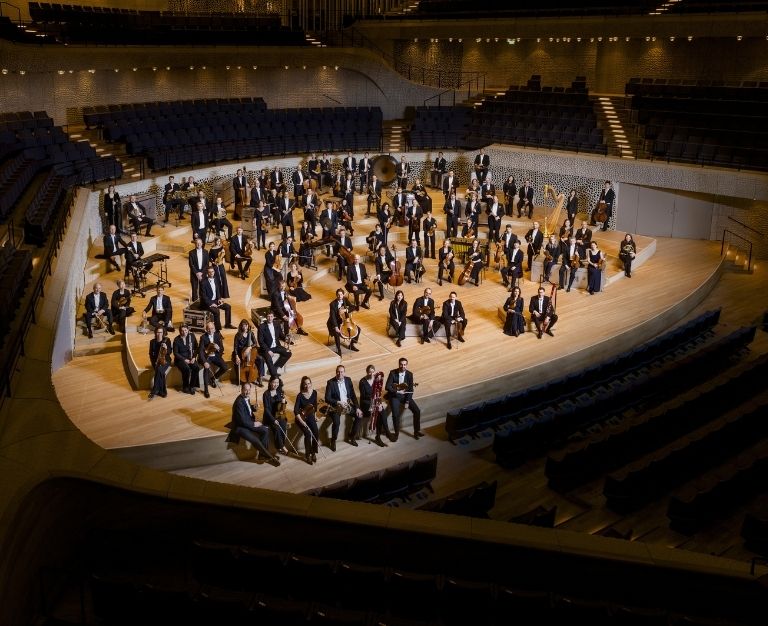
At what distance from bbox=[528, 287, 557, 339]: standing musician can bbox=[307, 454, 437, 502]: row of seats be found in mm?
4644

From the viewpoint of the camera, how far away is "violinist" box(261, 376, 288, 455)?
971cm

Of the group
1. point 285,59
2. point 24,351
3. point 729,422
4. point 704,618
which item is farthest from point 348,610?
point 285,59

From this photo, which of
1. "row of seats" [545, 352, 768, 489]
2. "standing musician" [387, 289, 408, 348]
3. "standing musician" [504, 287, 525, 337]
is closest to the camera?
"row of seats" [545, 352, 768, 489]

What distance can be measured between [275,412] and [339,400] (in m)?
0.82

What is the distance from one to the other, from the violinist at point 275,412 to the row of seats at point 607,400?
2.55 m

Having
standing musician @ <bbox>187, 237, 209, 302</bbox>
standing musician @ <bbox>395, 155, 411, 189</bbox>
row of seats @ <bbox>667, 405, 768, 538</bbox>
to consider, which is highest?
standing musician @ <bbox>395, 155, 411, 189</bbox>

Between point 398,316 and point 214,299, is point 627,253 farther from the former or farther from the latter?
point 214,299

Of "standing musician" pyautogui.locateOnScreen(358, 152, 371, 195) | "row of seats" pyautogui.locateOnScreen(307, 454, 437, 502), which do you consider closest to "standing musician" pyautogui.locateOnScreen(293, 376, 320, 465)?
"row of seats" pyautogui.locateOnScreen(307, 454, 437, 502)

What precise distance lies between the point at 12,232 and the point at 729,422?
9473 mm

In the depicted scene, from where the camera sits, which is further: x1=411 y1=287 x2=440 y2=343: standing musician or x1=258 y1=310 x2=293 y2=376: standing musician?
x1=411 y1=287 x2=440 y2=343: standing musician

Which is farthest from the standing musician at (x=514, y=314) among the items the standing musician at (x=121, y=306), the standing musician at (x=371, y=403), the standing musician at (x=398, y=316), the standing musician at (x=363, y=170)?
the standing musician at (x=363, y=170)

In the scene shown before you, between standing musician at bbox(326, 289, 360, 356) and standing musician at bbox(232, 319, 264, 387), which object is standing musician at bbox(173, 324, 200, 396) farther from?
standing musician at bbox(326, 289, 360, 356)

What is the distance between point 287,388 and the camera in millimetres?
11453

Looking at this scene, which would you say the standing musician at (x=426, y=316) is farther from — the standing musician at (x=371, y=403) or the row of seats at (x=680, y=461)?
the row of seats at (x=680, y=461)
